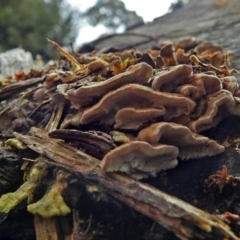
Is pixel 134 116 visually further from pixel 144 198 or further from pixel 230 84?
pixel 230 84

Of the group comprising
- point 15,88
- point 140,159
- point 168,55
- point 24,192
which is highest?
point 168,55

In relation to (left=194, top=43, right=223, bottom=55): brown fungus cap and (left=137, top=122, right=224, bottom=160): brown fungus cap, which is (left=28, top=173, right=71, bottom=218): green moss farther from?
(left=194, top=43, right=223, bottom=55): brown fungus cap

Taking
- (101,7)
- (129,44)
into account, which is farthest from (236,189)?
(101,7)

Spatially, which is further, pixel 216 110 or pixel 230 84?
pixel 230 84

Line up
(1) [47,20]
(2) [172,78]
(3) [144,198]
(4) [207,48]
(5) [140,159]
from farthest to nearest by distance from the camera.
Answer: (1) [47,20] < (4) [207,48] < (2) [172,78] < (5) [140,159] < (3) [144,198]

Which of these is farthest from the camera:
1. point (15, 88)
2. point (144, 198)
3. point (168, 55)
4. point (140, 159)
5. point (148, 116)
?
point (15, 88)

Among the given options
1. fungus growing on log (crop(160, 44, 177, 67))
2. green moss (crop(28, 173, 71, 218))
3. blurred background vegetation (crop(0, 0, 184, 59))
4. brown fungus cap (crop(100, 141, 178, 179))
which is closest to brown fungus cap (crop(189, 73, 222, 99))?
brown fungus cap (crop(100, 141, 178, 179))

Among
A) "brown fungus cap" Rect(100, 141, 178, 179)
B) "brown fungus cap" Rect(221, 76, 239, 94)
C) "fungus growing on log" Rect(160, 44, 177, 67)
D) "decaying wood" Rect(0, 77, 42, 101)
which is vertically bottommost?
"brown fungus cap" Rect(100, 141, 178, 179)

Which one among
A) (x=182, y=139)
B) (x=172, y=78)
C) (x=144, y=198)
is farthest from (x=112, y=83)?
(x=144, y=198)
